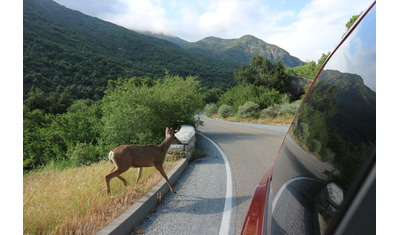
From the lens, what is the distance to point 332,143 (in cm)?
86

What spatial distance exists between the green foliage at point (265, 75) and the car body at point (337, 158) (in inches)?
1386

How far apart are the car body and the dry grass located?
2560 mm

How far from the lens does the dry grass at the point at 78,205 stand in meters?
2.79

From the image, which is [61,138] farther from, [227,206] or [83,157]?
[227,206]

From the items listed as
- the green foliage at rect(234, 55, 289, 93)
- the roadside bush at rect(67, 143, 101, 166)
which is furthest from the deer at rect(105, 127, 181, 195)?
the green foliage at rect(234, 55, 289, 93)

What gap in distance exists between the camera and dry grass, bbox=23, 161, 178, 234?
279 centimetres

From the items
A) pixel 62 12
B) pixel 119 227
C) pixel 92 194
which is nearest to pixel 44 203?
pixel 92 194

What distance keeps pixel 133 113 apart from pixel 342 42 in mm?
7122

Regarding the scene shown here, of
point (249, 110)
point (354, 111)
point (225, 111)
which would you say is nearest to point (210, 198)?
point (354, 111)

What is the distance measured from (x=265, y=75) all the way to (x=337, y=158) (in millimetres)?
37258

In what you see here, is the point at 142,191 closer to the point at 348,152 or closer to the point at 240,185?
the point at 240,185

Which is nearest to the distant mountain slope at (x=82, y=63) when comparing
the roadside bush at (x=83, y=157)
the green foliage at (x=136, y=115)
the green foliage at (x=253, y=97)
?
the green foliage at (x=136, y=115)

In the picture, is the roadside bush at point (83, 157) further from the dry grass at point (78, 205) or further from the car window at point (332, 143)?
the car window at point (332, 143)

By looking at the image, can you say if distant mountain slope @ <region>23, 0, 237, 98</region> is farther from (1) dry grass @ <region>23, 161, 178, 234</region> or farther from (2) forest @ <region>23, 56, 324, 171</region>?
(1) dry grass @ <region>23, 161, 178, 234</region>
